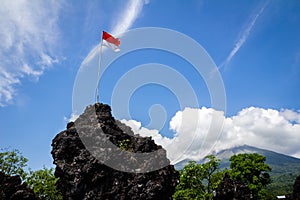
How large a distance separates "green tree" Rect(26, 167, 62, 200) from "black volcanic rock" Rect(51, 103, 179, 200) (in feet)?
3.32

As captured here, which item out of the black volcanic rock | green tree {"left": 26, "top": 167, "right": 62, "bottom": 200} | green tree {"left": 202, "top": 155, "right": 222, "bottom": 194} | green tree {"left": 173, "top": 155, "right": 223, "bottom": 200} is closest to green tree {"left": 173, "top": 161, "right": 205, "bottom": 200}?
green tree {"left": 173, "top": 155, "right": 223, "bottom": 200}

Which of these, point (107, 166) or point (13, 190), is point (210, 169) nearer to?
point (107, 166)

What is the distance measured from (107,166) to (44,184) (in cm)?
1078

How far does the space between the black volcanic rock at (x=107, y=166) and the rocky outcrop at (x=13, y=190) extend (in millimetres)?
7446

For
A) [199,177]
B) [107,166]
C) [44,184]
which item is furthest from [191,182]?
[44,184]

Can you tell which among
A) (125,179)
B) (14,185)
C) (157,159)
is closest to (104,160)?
(125,179)

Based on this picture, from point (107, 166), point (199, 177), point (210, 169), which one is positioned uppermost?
point (107, 166)

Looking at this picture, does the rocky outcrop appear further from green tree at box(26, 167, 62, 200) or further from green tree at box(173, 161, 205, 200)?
green tree at box(173, 161, 205, 200)

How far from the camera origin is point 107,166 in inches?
1670

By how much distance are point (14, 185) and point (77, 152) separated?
10.3 m

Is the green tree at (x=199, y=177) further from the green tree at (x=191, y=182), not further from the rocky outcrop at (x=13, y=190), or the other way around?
the rocky outcrop at (x=13, y=190)

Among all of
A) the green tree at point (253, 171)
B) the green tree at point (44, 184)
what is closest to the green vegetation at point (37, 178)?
the green tree at point (44, 184)

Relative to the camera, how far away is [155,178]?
133ft

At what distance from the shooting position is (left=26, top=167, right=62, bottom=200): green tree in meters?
43.2
